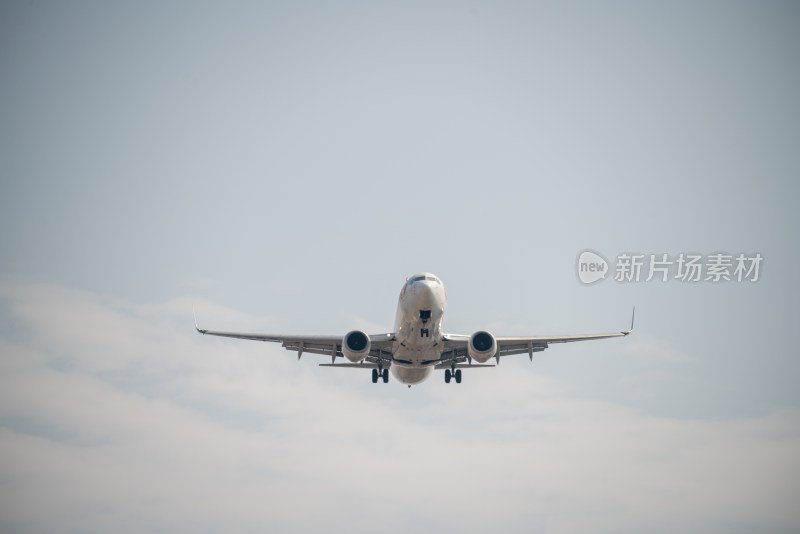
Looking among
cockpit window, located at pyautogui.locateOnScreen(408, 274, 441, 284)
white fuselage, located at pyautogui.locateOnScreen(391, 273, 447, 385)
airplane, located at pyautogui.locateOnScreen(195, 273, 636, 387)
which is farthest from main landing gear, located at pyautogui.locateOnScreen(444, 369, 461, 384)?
cockpit window, located at pyautogui.locateOnScreen(408, 274, 441, 284)

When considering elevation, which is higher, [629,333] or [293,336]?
[629,333]

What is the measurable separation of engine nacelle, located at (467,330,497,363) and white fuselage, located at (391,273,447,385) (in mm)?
1646

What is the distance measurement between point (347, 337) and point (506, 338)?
874 centimetres

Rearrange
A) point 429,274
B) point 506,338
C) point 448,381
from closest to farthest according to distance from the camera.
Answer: point 429,274
point 506,338
point 448,381

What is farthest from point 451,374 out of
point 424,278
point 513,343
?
point 424,278

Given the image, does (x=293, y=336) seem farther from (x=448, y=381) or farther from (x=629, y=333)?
(x=629, y=333)

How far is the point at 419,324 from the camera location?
4209 cm

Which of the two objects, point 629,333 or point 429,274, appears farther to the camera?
point 629,333

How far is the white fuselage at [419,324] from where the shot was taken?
4119 centimetres

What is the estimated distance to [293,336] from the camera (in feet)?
155

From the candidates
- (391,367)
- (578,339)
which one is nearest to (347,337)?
(391,367)

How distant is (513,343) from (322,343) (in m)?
10.2

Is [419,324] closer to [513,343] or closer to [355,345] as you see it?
[355,345]

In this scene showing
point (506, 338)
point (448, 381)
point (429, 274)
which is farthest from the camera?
point (448, 381)
